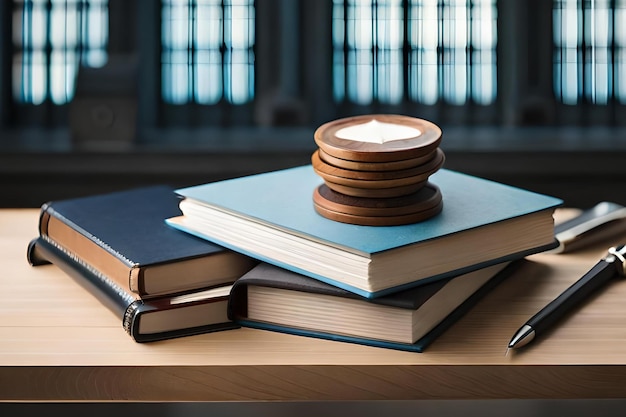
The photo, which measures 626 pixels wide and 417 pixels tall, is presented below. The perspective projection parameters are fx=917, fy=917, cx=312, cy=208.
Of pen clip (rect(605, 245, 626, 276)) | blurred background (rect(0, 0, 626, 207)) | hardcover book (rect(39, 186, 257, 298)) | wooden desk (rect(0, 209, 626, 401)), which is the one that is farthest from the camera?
blurred background (rect(0, 0, 626, 207))

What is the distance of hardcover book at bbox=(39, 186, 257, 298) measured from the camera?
92 cm

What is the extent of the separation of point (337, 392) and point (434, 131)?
0.32 meters

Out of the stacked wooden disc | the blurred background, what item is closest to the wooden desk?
the stacked wooden disc

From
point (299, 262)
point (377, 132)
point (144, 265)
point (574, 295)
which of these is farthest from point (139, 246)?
point (574, 295)

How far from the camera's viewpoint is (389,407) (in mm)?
1715

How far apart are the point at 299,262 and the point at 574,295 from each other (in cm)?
30

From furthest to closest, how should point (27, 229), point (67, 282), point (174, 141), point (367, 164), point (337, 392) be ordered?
point (174, 141)
point (27, 229)
point (67, 282)
point (367, 164)
point (337, 392)

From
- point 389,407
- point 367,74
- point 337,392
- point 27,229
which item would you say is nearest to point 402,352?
point 337,392

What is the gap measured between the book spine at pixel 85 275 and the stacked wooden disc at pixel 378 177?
0.23 metres

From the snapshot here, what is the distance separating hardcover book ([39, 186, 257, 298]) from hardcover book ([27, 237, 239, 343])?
0.01 m

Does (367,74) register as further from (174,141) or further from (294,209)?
(294,209)

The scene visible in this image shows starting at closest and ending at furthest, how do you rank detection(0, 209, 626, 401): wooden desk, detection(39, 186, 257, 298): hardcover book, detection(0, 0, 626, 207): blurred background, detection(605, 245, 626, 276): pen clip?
detection(0, 209, 626, 401): wooden desk, detection(39, 186, 257, 298): hardcover book, detection(605, 245, 626, 276): pen clip, detection(0, 0, 626, 207): blurred background

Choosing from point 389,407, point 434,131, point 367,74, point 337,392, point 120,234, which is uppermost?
point 367,74

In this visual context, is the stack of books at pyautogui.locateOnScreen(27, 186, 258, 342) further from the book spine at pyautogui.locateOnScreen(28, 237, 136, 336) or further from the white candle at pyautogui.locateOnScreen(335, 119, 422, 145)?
the white candle at pyautogui.locateOnScreen(335, 119, 422, 145)
